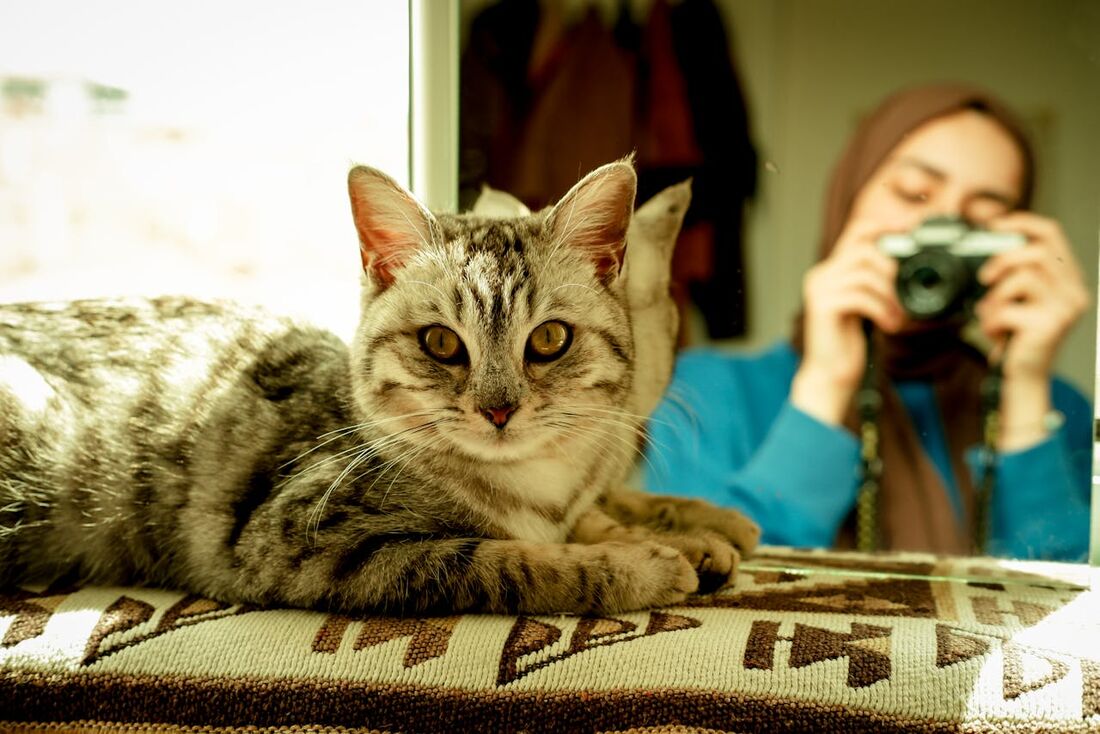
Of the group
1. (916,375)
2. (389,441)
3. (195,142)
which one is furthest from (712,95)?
(195,142)

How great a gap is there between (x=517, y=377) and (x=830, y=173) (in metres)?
0.86

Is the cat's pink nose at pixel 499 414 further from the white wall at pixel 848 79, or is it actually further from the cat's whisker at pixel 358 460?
the white wall at pixel 848 79

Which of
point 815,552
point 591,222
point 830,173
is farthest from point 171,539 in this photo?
point 830,173

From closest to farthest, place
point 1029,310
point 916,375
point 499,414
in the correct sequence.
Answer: point 499,414
point 1029,310
point 916,375

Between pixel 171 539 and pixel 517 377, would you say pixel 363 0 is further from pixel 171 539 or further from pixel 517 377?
pixel 171 539

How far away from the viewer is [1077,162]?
1441mm

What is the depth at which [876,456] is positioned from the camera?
1.70 m

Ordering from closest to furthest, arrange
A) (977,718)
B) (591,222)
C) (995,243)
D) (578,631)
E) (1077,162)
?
(977,718) → (578,631) → (591,222) → (1077,162) → (995,243)

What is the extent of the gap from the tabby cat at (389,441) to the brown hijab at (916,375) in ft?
1.58

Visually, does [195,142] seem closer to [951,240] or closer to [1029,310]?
[951,240]

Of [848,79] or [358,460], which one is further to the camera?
[848,79]

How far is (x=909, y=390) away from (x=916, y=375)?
0.03 m

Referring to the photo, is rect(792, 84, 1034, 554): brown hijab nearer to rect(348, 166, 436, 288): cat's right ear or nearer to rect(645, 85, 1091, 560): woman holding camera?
rect(645, 85, 1091, 560): woman holding camera

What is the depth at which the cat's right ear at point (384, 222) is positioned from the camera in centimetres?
114
